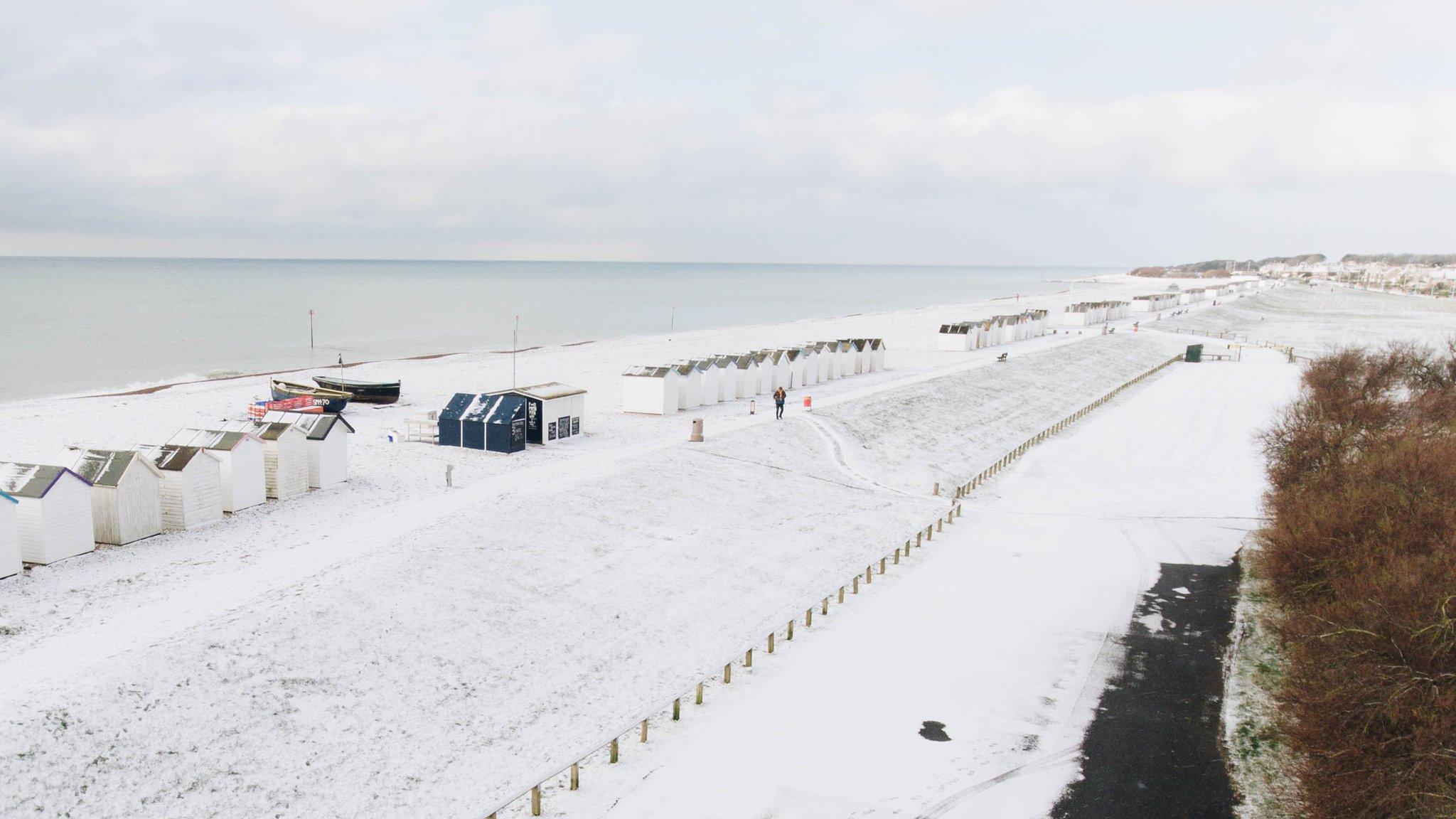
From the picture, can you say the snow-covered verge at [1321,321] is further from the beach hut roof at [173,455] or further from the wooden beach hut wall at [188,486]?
the beach hut roof at [173,455]

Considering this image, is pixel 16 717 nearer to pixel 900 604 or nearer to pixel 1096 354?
pixel 900 604

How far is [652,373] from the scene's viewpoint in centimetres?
4684

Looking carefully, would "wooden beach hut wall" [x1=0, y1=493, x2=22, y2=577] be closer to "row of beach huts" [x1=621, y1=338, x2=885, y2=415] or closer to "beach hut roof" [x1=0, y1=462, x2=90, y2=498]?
"beach hut roof" [x1=0, y1=462, x2=90, y2=498]

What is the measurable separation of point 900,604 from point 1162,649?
22.5 ft

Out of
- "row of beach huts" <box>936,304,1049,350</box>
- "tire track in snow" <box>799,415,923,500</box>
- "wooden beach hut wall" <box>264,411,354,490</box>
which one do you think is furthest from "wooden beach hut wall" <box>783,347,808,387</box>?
"row of beach huts" <box>936,304,1049,350</box>

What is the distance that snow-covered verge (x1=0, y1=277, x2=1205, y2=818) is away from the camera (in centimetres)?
1584

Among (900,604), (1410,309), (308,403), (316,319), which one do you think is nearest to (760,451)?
(900,604)

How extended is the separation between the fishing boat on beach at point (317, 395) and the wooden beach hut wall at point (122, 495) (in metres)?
19.1

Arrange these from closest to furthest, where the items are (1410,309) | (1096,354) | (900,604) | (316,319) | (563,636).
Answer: (563,636), (900,604), (1096,354), (316,319), (1410,309)

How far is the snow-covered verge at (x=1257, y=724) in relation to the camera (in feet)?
54.3

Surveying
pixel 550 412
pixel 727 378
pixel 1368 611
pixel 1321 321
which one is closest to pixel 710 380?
pixel 727 378

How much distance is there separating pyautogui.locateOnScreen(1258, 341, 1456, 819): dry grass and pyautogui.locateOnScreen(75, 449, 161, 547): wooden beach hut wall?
26.8 m

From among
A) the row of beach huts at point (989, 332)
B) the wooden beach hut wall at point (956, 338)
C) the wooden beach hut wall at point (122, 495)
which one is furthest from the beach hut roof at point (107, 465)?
the row of beach huts at point (989, 332)

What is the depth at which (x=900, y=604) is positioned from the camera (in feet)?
86.3
